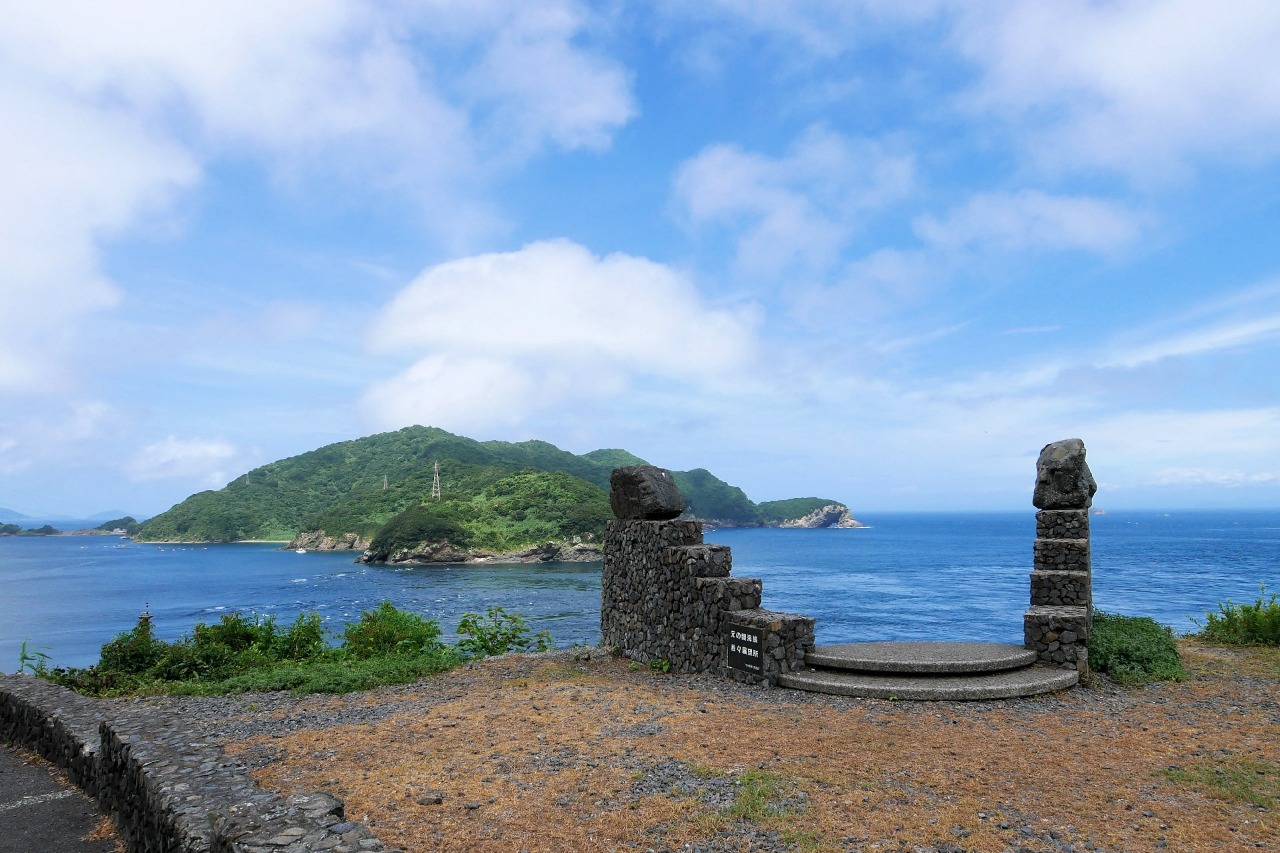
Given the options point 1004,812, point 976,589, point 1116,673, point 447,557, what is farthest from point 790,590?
point 1004,812

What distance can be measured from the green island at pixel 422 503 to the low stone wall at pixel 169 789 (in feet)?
208

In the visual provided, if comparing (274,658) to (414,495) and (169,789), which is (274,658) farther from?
(414,495)

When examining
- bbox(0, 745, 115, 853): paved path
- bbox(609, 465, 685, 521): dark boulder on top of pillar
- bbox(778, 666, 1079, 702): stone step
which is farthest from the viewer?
bbox(609, 465, 685, 521): dark boulder on top of pillar

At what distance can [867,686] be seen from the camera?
9375mm

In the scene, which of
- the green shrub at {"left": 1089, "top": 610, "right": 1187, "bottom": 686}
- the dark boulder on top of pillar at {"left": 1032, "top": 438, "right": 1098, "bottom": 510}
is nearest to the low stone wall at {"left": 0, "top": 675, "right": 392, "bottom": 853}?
the green shrub at {"left": 1089, "top": 610, "right": 1187, "bottom": 686}

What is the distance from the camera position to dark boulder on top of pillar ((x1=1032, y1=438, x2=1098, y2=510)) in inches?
473

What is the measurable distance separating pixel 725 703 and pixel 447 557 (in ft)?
228

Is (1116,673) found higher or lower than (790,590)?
higher

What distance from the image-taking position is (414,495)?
9931 centimetres

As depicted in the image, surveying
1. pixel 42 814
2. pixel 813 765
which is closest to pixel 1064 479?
pixel 813 765

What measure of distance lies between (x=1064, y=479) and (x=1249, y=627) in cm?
503

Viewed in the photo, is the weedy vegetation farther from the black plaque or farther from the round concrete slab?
the round concrete slab

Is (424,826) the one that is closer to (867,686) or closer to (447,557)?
(867,686)

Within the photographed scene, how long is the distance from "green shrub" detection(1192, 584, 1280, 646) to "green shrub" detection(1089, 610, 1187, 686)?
325 cm
